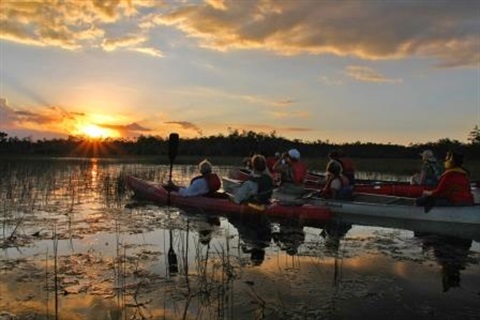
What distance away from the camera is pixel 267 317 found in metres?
5.39

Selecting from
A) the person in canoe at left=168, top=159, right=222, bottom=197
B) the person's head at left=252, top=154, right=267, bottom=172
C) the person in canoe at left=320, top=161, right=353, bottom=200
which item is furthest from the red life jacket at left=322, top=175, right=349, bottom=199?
the person in canoe at left=168, top=159, right=222, bottom=197

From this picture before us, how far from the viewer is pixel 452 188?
36.9ft

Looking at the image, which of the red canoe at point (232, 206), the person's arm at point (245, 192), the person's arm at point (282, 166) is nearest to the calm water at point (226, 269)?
the red canoe at point (232, 206)

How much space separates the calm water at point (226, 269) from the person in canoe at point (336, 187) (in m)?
1.56

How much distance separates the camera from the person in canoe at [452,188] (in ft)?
36.2

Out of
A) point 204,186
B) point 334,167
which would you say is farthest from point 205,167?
point 334,167

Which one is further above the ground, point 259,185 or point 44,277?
point 259,185

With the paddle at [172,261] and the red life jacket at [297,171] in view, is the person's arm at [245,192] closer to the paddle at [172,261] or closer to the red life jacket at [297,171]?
the red life jacket at [297,171]

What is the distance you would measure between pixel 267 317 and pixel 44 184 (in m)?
15.5

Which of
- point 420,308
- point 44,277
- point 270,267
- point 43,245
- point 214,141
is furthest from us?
point 214,141

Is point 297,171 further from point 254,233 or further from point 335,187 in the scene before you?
point 254,233

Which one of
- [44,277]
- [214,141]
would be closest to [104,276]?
[44,277]

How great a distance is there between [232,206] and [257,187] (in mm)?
755

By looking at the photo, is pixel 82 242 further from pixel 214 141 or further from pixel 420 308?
Answer: pixel 214 141
